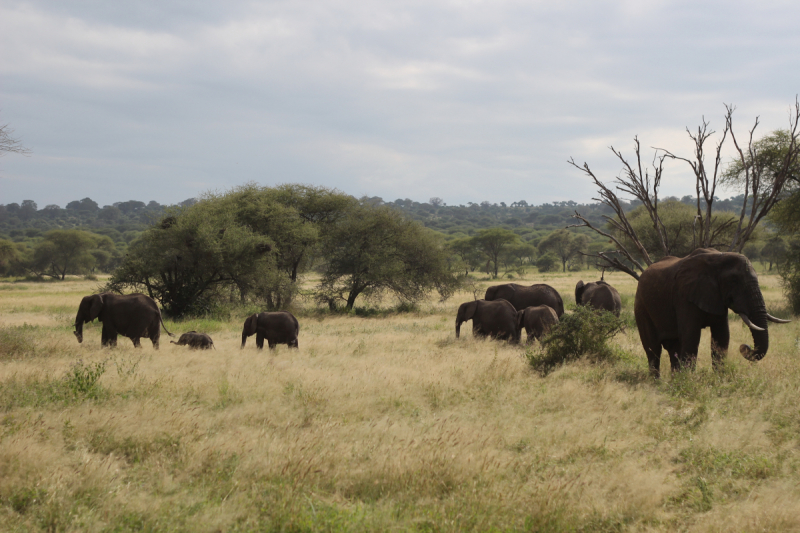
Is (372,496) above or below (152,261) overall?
below

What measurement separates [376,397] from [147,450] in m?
3.50

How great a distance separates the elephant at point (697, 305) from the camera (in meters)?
7.87

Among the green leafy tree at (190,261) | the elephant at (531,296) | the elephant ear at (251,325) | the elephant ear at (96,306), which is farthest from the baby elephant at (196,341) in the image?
the green leafy tree at (190,261)

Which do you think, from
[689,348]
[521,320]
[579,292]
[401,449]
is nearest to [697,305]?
[689,348]

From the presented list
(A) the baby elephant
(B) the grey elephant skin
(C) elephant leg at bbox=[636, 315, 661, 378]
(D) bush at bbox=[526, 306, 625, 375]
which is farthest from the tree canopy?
(C) elephant leg at bbox=[636, 315, 661, 378]

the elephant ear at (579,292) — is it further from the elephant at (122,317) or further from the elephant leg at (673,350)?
the elephant at (122,317)

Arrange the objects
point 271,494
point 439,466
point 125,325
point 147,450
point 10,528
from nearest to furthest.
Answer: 1. point 10,528
2. point 271,494
3. point 439,466
4. point 147,450
5. point 125,325

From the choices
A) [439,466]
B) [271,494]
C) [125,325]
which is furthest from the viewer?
[125,325]

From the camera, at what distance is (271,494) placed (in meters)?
5.00

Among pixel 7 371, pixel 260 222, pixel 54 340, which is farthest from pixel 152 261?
pixel 7 371

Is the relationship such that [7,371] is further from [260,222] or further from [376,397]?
[260,222]

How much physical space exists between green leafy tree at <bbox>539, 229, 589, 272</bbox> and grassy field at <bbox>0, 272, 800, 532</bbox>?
247ft

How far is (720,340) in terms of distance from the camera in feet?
28.8

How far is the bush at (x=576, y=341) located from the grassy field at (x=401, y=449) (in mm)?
658
